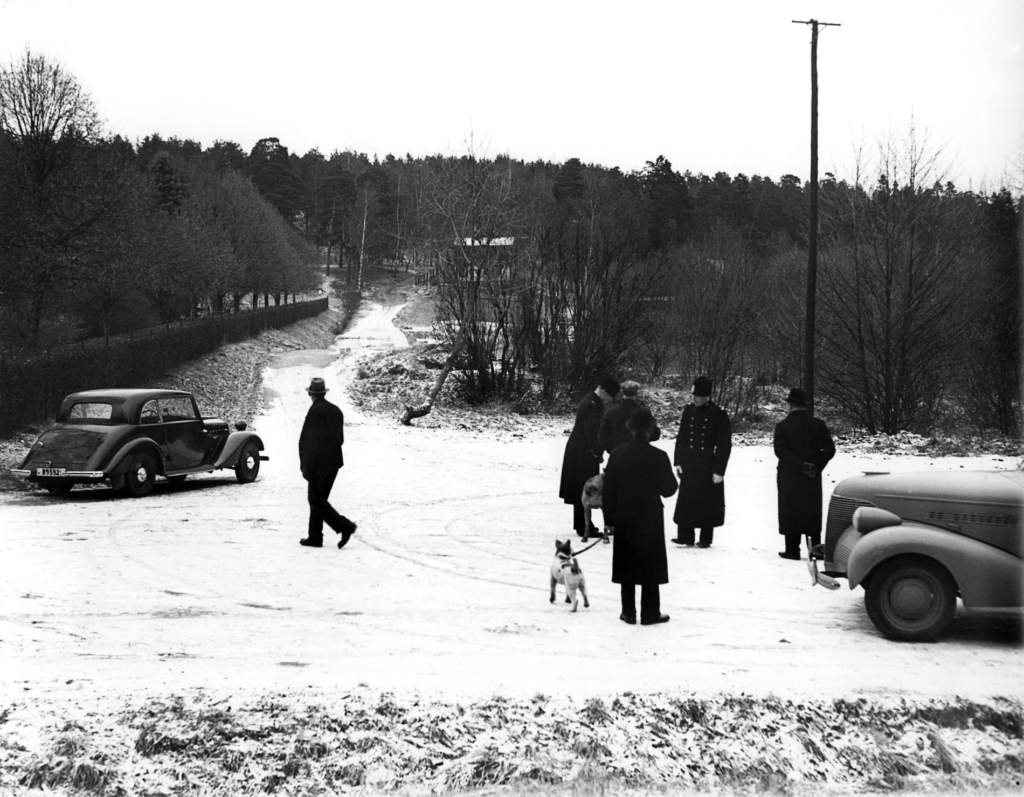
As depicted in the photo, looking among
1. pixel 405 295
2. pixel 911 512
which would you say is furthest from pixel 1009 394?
pixel 405 295

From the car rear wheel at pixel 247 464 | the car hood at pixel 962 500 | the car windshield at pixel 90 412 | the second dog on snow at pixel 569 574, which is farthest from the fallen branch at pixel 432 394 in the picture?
the car hood at pixel 962 500

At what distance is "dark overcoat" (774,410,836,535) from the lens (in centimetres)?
1111

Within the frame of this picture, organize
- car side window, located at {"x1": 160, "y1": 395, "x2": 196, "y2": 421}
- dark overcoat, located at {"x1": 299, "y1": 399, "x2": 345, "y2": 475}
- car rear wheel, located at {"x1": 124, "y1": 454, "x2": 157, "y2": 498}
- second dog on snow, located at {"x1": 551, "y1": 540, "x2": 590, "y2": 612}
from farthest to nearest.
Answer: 1. car side window, located at {"x1": 160, "y1": 395, "x2": 196, "y2": 421}
2. car rear wheel, located at {"x1": 124, "y1": 454, "x2": 157, "y2": 498}
3. dark overcoat, located at {"x1": 299, "y1": 399, "x2": 345, "y2": 475}
4. second dog on snow, located at {"x1": 551, "y1": 540, "x2": 590, "y2": 612}

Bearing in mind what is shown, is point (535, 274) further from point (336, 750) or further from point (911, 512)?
point (336, 750)

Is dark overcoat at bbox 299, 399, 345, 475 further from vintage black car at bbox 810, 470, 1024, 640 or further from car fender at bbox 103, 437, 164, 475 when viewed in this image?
vintage black car at bbox 810, 470, 1024, 640

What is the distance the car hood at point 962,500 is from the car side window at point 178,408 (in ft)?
41.1

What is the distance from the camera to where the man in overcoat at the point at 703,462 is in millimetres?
11516

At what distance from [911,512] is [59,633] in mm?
6586

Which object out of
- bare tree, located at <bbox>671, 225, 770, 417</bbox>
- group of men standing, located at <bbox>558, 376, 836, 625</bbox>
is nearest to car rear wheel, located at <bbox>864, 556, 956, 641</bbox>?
group of men standing, located at <bbox>558, 376, 836, 625</bbox>

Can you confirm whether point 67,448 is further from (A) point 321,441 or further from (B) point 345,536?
(B) point 345,536

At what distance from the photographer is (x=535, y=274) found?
114 ft

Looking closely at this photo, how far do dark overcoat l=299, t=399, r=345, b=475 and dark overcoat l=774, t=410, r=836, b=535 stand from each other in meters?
4.96

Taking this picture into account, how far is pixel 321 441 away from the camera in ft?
37.2

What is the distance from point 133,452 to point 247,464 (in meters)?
2.54
